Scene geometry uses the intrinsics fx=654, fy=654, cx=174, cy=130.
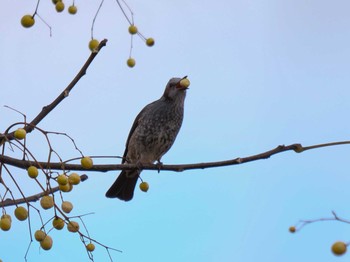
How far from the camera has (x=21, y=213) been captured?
2.85m

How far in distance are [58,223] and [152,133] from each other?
4475 mm

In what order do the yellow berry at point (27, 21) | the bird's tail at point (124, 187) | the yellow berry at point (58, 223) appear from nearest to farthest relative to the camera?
1. the yellow berry at point (58, 223)
2. the yellow berry at point (27, 21)
3. the bird's tail at point (124, 187)

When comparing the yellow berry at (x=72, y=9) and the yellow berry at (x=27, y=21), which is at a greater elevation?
the yellow berry at (x=72, y=9)

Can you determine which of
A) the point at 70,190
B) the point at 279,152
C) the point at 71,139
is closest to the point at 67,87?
the point at 71,139

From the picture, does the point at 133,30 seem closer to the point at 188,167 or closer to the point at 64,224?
the point at 188,167

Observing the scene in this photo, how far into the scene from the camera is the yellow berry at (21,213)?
2.85 metres

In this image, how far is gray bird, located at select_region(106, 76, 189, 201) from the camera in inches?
287

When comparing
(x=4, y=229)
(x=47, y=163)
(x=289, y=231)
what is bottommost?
(x=289, y=231)

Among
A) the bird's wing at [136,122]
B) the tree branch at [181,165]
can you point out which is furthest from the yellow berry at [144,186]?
the bird's wing at [136,122]

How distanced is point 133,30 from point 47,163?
83 centimetres

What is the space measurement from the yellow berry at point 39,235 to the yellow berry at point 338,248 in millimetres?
1368

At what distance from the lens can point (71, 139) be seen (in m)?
3.20

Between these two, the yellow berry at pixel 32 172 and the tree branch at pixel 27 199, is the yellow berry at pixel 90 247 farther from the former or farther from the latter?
the yellow berry at pixel 32 172

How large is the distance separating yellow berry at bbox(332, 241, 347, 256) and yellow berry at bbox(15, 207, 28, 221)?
4.75ft
